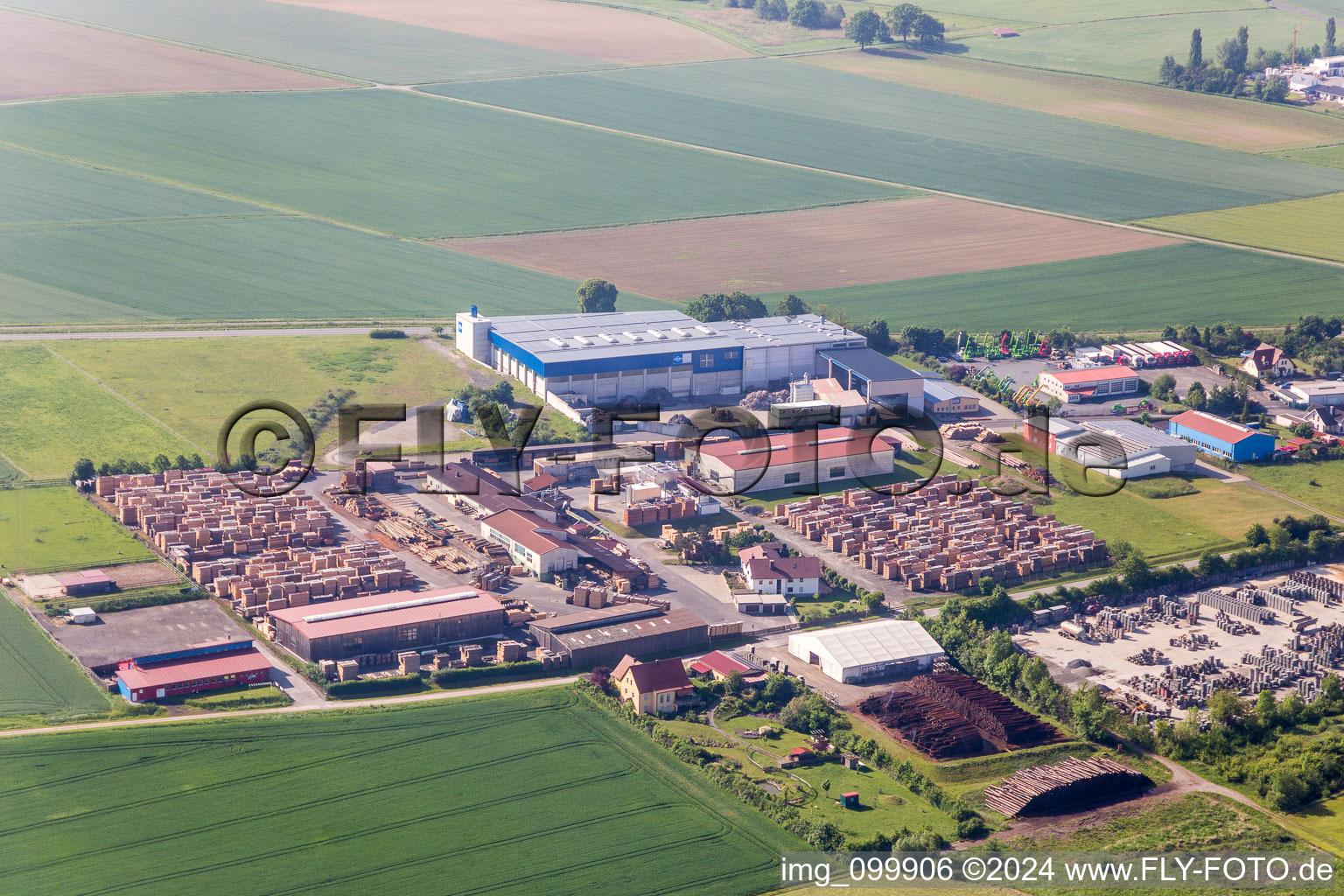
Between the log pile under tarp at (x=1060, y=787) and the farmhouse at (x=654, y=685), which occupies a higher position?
the farmhouse at (x=654, y=685)

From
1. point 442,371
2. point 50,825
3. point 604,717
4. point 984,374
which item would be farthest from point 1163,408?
point 50,825

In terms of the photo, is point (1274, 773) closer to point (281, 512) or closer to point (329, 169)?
point (281, 512)

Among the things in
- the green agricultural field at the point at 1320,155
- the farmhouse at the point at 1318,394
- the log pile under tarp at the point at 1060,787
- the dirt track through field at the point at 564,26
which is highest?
the dirt track through field at the point at 564,26

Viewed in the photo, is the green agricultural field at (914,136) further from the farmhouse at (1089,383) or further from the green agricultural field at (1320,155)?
the farmhouse at (1089,383)

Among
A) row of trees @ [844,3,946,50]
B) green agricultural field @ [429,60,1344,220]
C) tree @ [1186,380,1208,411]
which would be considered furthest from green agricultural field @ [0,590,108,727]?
row of trees @ [844,3,946,50]

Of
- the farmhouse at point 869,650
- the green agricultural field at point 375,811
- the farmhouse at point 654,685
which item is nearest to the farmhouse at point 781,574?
the farmhouse at point 869,650

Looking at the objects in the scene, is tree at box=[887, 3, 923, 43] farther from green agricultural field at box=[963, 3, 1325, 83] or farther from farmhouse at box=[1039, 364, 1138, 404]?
farmhouse at box=[1039, 364, 1138, 404]
